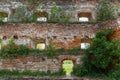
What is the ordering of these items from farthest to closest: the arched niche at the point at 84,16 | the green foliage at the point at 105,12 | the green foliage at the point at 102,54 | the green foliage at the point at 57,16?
the arched niche at the point at 84,16 < the green foliage at the point at 57,16 < the green foliage at the point at 105,12 < the green foliage at the point at 102,54

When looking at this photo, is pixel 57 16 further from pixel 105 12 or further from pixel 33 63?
pixel 33 63

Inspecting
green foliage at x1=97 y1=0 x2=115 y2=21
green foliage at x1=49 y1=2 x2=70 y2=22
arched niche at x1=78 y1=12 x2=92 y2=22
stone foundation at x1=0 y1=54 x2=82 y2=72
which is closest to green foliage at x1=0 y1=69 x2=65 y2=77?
stone foundation at x1=0 y1=54 x2=82 y2=72

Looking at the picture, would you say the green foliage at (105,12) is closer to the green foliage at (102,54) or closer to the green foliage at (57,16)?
the green foliage at (57,16)

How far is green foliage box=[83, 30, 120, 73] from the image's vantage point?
56.1ft

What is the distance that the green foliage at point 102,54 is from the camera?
56.1ft

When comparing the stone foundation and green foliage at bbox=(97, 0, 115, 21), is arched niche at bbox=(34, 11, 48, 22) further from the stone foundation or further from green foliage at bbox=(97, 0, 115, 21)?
the stone foundation

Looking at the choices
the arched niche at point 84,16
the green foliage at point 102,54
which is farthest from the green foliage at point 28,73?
the arched niche at point 84,16

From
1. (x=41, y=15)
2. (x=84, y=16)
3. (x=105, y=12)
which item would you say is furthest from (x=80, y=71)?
(x=84, y=16)

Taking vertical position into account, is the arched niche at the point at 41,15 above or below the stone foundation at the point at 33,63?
above

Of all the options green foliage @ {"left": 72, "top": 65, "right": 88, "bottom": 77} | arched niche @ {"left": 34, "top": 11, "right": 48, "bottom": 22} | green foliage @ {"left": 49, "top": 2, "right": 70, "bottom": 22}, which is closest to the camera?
green foliage @ {"left": 72, "top": 65, "right": 88, "bottom": 77}

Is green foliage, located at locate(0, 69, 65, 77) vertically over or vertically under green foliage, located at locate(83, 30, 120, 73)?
under

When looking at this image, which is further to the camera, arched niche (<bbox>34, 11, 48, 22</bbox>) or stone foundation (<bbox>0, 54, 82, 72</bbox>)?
arched niche (<bbox>34, 11, 48, 22</bbox>)

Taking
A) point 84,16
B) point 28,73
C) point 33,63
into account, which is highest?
point 84,16

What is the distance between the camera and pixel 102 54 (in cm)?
1720
